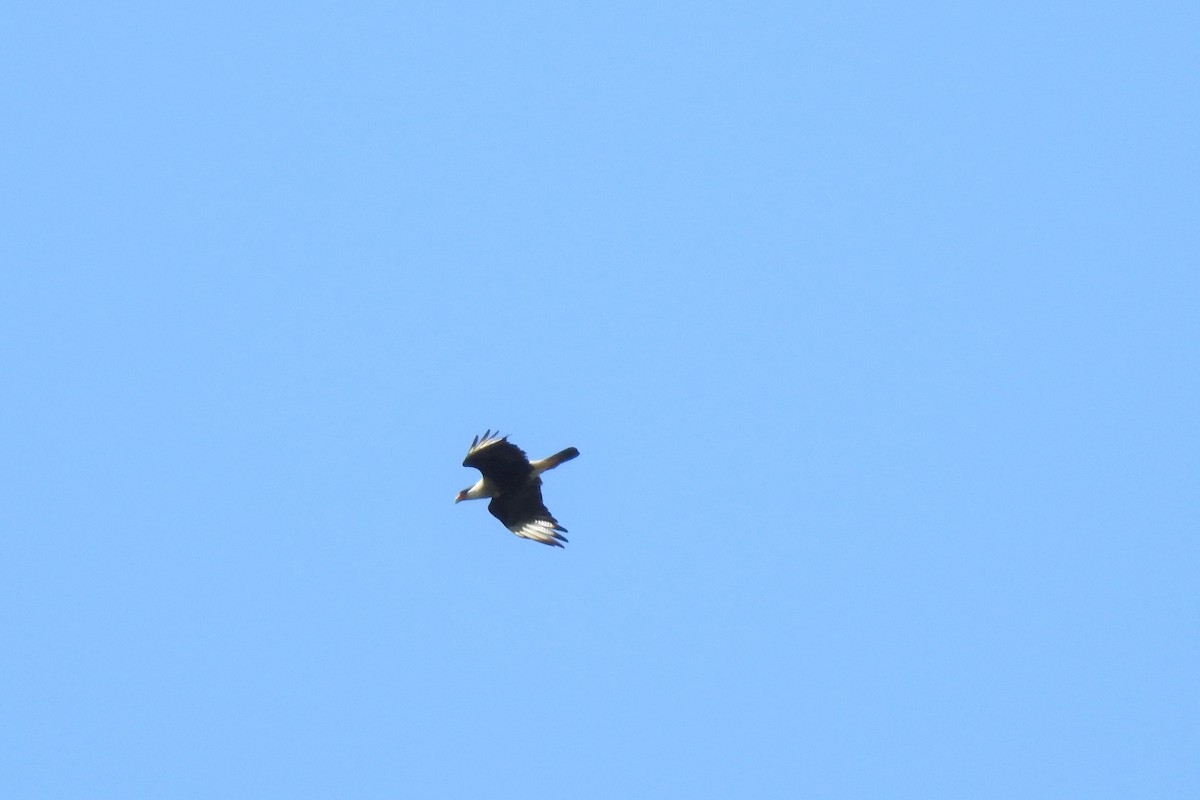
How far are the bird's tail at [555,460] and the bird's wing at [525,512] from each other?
6.0 inches

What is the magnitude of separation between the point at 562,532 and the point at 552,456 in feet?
3.38

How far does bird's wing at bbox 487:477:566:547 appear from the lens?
21.0m

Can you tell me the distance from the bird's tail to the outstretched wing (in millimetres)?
120

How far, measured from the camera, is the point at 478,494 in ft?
71.0

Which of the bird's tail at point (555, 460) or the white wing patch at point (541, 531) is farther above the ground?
the bird's tail at point (555, 460)

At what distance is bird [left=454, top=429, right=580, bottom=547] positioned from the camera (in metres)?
21.0

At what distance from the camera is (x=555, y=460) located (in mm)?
21188

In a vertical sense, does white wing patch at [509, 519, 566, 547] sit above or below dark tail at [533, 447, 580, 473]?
below

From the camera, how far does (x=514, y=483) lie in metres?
21.4

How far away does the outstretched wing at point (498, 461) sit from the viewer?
824 inches

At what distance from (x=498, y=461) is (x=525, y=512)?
0.78 m

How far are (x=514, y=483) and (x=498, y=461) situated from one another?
44 cm

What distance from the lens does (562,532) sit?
20875 millimetres

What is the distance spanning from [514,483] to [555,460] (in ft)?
2.14
